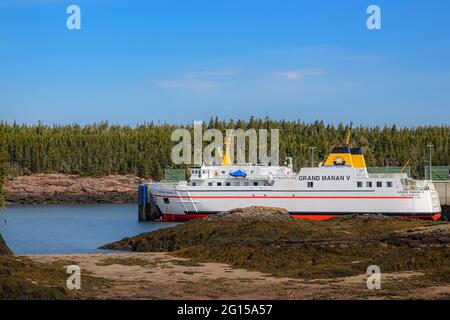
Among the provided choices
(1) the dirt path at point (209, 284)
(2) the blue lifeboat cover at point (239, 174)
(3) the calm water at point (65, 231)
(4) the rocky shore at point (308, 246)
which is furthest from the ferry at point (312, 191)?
(1) the dirt path at point (209, 284)

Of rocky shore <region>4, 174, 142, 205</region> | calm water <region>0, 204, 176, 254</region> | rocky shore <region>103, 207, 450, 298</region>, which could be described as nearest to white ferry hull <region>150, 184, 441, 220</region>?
calm water <region>0, 204, 176, 254</region>

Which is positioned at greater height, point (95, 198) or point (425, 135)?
point (425, 135)

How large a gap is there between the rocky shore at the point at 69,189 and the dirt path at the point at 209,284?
289ft

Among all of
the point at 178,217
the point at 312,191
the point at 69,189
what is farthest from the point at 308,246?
the point at 69,189

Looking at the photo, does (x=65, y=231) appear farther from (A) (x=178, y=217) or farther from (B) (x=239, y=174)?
(B) (x=239, y=174)

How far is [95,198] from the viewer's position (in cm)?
12175

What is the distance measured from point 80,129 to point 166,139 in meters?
33.3

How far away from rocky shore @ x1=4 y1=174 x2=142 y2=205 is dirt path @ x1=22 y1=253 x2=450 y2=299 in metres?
88.2

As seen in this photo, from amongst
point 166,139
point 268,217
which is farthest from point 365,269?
point 166,139

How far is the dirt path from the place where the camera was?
937 inches

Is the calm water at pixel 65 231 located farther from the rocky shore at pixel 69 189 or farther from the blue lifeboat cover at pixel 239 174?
the rocky shore at pixel 69 189

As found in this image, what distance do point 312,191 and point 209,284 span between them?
39975mm

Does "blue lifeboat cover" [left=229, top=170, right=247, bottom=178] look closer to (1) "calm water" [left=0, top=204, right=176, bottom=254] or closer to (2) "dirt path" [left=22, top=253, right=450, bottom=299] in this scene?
(1) "calm water" [left=0, top=204, right=176, bottom=254]
